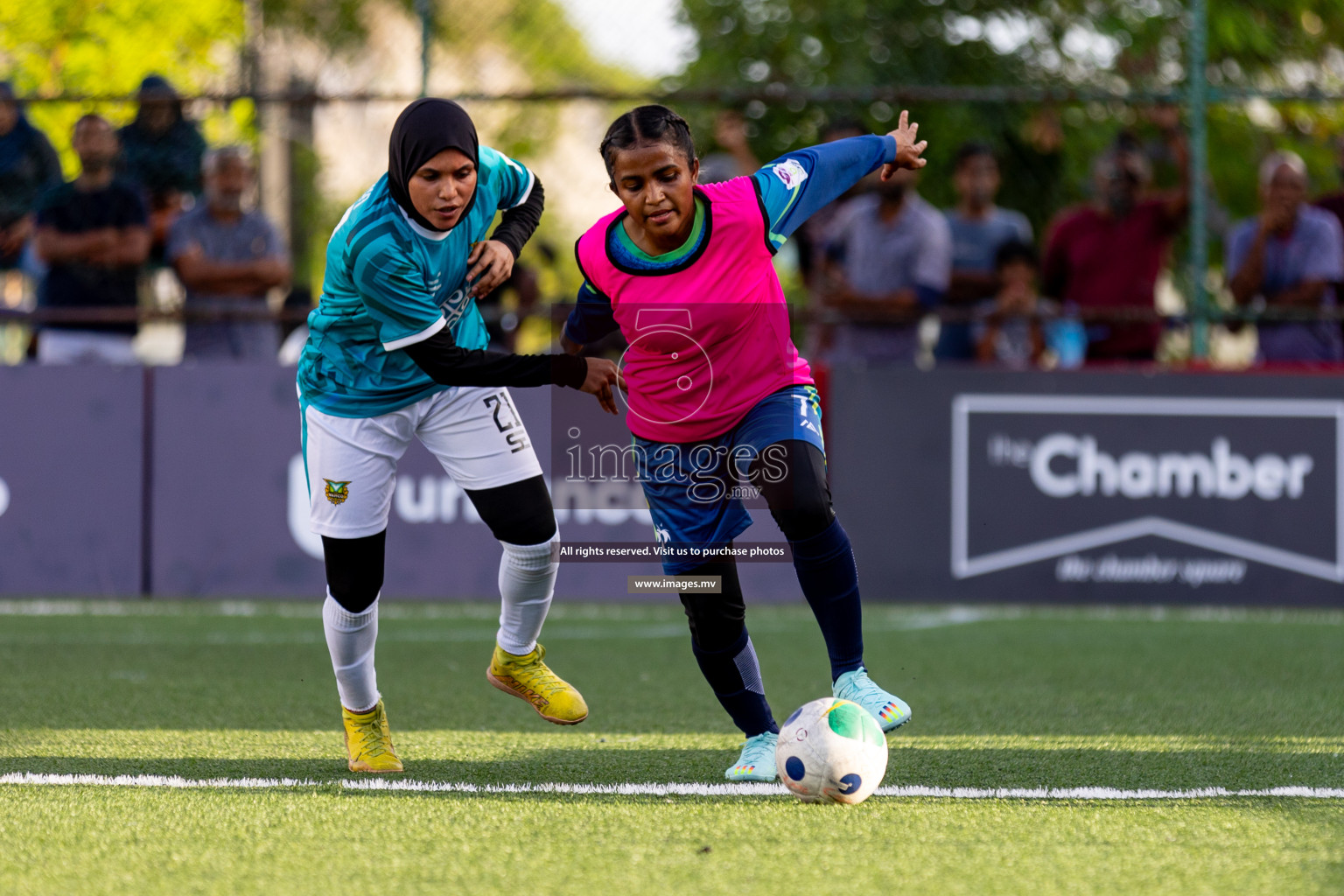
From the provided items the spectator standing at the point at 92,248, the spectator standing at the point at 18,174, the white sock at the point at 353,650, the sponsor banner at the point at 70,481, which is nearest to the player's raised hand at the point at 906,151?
the white sock at the point at 353,650

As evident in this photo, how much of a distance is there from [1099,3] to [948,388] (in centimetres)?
872

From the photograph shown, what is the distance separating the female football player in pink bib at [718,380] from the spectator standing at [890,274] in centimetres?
447

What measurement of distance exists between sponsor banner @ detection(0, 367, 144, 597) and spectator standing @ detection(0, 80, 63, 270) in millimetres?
1008

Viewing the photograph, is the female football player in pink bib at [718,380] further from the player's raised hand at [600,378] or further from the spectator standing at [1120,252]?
the spectator standing at [1120,252]

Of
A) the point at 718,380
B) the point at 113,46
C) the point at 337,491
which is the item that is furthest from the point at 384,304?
the point at 113,46

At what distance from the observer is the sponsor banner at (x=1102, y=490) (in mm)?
8672

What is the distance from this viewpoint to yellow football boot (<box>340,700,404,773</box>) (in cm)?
447

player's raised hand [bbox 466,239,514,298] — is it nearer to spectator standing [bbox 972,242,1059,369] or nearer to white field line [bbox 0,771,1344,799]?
white field line [bbox 0,771,1344,799]

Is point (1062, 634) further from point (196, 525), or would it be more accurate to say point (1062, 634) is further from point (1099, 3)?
point (1099, 3)

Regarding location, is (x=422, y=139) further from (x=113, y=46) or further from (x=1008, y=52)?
(x=113, y=46)

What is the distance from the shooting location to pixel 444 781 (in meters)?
4.32

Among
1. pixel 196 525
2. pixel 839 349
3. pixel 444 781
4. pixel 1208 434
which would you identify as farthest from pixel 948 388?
pixel 444 781

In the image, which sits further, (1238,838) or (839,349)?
(839,349)

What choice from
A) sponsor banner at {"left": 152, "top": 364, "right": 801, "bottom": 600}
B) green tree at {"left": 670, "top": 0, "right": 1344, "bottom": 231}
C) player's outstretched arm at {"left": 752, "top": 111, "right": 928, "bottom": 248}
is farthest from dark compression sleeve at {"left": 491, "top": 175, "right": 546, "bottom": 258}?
green tree at {"left": 670, "top": 0, "right": 1344, "bottom": 231}
